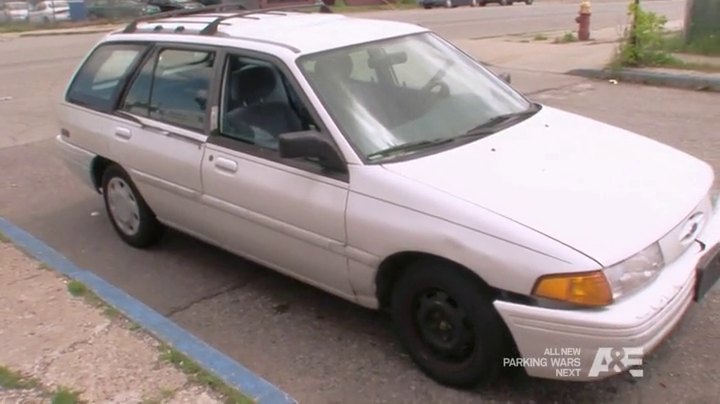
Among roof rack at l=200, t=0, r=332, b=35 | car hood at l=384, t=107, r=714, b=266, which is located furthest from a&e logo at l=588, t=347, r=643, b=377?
roof rack at l=200, t=0, r=332, b=35

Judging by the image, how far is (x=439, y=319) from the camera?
3305 millimetres

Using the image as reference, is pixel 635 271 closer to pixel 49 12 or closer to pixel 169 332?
pixel 169 332

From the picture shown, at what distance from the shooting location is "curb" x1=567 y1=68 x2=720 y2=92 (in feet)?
32.5

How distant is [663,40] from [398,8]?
98.7ft

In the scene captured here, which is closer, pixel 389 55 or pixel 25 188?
pixel 389 55

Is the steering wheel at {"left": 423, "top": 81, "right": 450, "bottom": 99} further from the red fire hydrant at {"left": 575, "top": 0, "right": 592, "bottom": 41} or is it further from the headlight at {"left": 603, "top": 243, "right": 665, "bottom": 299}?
the red fire hydrant at {"left": 575, "top": 0, "right": 592, "bottom": 41}

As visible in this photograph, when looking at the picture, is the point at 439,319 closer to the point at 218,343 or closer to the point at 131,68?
the point at 218,343

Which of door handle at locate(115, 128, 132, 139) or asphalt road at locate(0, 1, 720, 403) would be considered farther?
door handle at locate(115, 128, 132, 139)

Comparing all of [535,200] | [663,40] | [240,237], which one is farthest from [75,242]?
[663,40]

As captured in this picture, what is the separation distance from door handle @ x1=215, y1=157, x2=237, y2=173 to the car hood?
1.02 meters

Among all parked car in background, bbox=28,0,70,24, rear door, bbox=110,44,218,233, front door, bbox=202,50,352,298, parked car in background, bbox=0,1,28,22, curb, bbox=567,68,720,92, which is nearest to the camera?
front door, bbox=202,50,352,298

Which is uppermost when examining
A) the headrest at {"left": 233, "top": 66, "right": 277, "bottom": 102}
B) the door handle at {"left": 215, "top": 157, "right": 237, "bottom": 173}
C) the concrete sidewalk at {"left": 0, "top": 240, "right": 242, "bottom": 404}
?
the headrest at {"left": 233, "top": 66, "right": 277, "bottom": 102}

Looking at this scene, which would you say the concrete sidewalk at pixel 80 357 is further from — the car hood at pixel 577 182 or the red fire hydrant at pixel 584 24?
the red fire hydrant at pixel 584 24

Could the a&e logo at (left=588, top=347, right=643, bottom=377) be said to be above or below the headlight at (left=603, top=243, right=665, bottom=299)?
below
